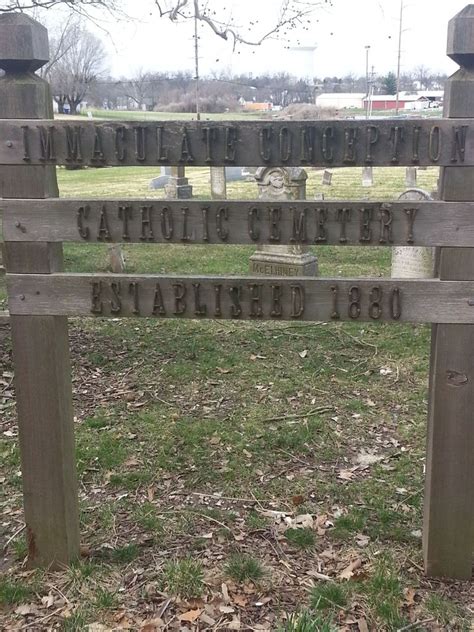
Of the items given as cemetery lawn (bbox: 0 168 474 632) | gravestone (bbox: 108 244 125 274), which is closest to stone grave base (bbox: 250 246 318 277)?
cemetery lawn (bbox: 0 168 474 632)

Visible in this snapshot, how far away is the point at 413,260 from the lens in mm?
8352

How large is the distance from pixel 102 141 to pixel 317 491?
2546 millimetres

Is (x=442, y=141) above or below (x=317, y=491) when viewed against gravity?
above

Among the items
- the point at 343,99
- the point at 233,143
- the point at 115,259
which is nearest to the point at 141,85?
the point at 343,99

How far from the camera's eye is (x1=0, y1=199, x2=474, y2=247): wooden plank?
2.87 metres

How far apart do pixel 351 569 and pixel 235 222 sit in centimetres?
180

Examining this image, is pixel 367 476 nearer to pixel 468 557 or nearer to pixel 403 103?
pixel 468 557

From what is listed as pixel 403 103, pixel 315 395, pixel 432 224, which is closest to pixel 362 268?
pixel 315 395

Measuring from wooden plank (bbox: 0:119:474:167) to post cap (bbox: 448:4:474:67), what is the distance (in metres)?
0.27

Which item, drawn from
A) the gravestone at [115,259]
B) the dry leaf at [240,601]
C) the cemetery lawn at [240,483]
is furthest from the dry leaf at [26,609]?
the gravestone at [115,259]

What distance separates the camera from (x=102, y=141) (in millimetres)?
2920

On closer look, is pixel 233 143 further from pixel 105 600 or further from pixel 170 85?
pixel 170 85

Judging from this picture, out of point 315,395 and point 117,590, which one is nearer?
point 117,590

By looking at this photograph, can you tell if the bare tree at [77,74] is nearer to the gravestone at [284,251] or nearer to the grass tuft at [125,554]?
the gravestone at [284,251]
